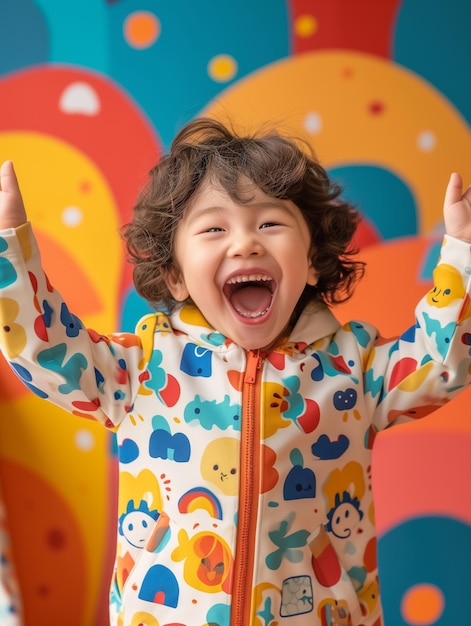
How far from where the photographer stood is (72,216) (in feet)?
5.89

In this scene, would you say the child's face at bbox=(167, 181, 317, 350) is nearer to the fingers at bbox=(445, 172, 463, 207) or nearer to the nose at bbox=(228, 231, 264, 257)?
the nose at bbox=(228, 231, 264, 257)

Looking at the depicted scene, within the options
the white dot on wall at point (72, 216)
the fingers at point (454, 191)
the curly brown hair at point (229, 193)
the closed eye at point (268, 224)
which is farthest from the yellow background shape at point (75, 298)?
the fingers at point (454, 191)

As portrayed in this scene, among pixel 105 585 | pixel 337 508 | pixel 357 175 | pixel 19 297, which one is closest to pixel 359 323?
pixel 337 508

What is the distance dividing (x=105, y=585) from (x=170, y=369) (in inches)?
38.5

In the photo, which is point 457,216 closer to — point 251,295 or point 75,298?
point 251,295

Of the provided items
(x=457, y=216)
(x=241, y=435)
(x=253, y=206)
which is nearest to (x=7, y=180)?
(x=253, y=206)

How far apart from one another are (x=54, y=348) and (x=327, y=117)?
106 centimetres

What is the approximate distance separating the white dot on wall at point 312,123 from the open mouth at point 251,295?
0.82 m

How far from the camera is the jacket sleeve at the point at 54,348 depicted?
0.90m

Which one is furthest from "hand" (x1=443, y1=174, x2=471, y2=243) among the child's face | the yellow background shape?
the yellow background shape

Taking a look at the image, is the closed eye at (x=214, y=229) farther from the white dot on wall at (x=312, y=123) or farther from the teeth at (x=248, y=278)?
the white dot on wall at (x=312, y=123)

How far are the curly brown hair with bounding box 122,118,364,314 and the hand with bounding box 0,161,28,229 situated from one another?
23 cm

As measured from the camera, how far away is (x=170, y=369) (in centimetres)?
102

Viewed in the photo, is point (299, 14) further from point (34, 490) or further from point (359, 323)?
point (34, 490)
